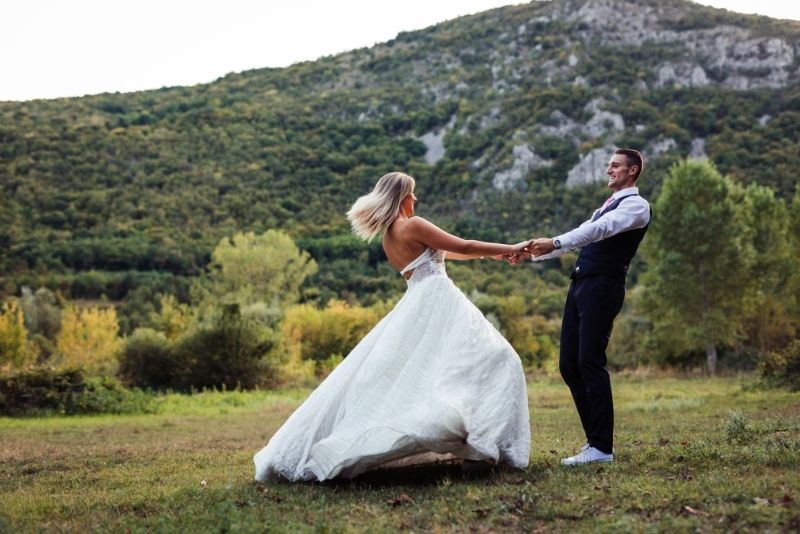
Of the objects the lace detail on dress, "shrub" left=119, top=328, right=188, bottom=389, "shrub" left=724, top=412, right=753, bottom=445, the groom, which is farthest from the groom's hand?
"shrub" left=119, top=328, right=188, bottom=389

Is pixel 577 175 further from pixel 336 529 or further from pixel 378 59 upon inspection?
pixel 336 529

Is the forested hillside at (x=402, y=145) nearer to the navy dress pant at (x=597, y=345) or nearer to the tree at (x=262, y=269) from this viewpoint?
the tree at (x=262, y=269)

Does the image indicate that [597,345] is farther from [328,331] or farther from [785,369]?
[328,331]

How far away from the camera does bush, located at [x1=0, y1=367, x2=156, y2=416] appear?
749 inches

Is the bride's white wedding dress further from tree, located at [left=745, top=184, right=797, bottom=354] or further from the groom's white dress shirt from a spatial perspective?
tree, located at [left=745, top=184, right=797, bottom=354]

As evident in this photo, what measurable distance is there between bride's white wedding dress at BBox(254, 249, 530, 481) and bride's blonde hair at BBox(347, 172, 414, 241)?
479 mm

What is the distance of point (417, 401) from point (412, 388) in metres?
0.16

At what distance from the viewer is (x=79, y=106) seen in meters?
102

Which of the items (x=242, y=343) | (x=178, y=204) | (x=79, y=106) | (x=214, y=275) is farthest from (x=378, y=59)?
(x=242, y=343)

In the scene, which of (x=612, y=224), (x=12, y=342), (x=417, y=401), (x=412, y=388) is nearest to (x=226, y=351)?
(x=12, y=342)

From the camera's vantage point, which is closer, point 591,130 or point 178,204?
point 178,204

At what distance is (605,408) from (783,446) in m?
1.63

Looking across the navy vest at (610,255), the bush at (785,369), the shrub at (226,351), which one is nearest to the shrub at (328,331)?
the shrub at (226,351)

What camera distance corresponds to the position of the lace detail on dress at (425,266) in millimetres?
7168
